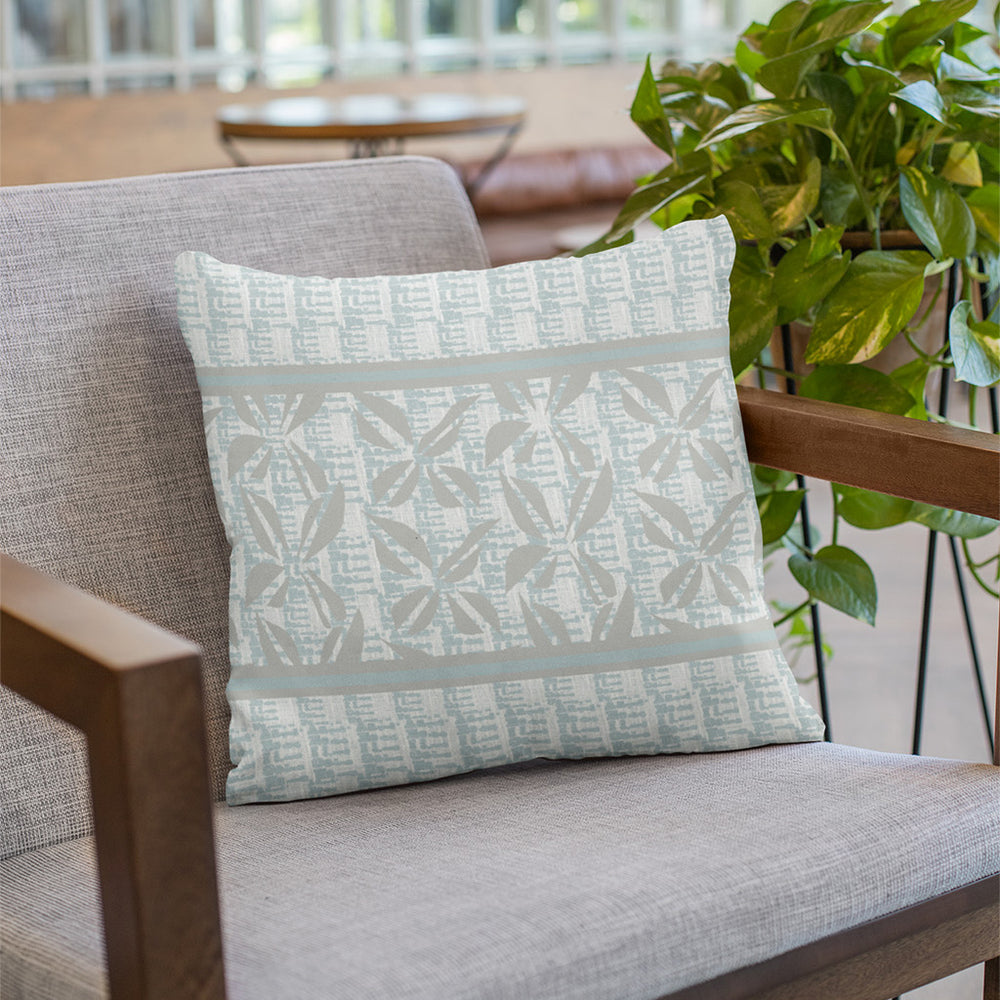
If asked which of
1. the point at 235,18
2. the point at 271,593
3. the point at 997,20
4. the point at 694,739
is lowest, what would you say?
the point at 694,739

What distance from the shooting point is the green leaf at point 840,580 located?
3.77 ft

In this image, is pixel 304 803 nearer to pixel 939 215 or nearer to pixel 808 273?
pixel 808 273

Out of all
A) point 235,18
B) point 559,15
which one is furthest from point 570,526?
point 559,15

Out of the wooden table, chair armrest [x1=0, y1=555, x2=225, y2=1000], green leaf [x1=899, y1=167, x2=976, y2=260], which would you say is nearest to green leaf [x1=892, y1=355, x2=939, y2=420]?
green leaf [x1=899, y1=167, x2=976, y2=260]

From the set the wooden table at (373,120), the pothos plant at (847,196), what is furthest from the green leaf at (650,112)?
the wooden table at (373,120)

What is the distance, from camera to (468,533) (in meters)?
0.94

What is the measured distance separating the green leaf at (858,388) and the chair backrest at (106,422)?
473 mm

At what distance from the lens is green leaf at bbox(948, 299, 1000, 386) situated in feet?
3.35

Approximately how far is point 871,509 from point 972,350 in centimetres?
22

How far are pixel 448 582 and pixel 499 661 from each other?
67 mm

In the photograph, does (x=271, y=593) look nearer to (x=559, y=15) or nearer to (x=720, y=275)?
(x=720, y=275)

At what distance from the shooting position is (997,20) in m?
1.14

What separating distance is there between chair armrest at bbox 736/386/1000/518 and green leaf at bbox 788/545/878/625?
0.15m

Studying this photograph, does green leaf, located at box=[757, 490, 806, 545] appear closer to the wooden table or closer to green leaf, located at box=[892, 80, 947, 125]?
green leaf, located at box=[892, 80, 947, 125]
